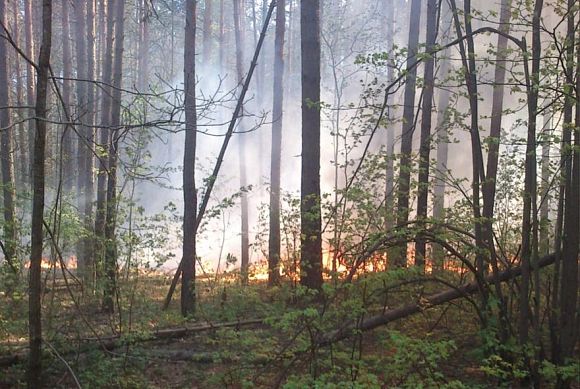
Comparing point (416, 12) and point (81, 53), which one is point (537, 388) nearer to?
point (416, 12)

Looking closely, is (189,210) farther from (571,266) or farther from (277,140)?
(571,266)

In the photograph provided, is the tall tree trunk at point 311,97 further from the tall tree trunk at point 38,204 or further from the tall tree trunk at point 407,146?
the tall tree trunk at point 38,204

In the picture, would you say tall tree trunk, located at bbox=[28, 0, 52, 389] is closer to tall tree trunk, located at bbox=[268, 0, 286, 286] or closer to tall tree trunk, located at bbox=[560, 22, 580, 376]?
tall tree trunk, located at bbox=[560, 22, 580, 376]

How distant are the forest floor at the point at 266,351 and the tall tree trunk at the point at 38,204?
25 cm

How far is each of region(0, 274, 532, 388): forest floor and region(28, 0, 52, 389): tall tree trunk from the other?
9.7 inches

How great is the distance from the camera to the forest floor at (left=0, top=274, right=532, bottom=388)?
5242 mm

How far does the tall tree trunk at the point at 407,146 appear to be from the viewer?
7.65 m

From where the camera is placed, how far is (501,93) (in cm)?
1374

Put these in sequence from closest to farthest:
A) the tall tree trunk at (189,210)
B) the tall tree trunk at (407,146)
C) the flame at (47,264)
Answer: the flame at (47,264) → the tall tree trunk at (407,146) → the tall tree trunk at (189,210)

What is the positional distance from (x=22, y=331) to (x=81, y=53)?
1147 centimetres

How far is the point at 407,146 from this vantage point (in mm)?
11664

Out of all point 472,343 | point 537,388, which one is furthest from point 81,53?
point 537,388

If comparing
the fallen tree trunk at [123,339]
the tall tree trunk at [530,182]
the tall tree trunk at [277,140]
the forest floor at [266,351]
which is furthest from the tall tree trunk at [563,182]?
the tall tree trunk at [277,140]

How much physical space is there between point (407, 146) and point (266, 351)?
21.9 feet
